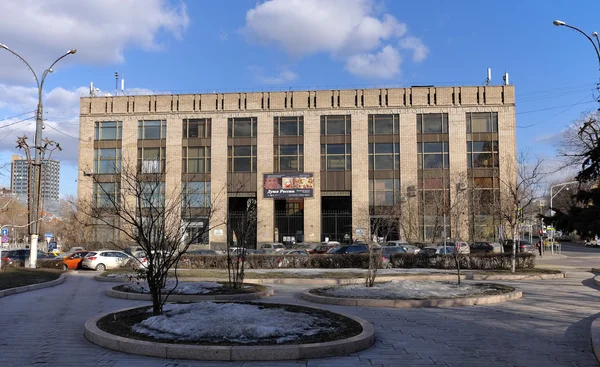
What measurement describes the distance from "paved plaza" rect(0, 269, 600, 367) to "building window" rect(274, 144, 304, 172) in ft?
120

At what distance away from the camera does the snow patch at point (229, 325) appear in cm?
825

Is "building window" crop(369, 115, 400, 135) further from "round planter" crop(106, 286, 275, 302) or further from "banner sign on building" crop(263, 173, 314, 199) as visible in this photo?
"round planter" crop(106, 286, 275, 302)

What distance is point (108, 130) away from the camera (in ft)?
181

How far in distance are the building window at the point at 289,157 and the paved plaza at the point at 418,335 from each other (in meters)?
36.7

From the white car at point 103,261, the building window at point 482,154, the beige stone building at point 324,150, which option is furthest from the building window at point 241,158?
the white car at point 103,261

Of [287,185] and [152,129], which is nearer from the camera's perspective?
[287,185]

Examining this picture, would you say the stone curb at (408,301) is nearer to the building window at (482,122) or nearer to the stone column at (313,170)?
the stone column at (313,170)

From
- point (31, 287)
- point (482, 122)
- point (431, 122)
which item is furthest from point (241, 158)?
point (31, 287)

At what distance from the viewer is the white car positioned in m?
29.5

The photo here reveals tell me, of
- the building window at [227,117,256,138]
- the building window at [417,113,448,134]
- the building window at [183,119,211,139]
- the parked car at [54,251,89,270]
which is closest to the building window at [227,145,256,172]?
the building window at [227,117,256,138]

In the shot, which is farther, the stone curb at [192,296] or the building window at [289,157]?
the building window at [289,157]

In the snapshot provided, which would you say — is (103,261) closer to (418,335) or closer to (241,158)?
(418,335)

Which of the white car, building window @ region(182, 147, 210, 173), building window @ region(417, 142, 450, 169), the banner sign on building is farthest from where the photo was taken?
building window @ region(182, 147, 210, 173)

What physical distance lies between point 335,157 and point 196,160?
47.7ft
